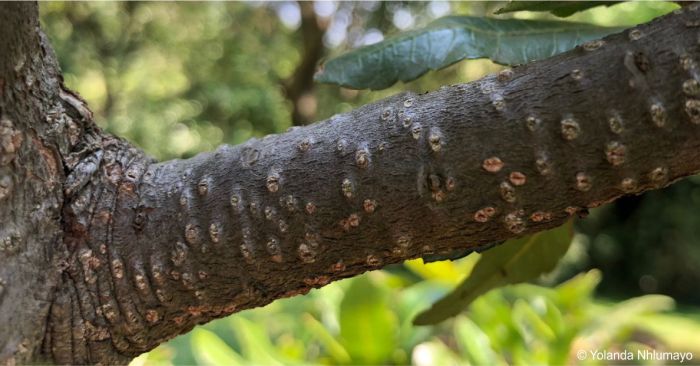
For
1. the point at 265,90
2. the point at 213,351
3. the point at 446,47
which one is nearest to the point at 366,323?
the point at 213,351

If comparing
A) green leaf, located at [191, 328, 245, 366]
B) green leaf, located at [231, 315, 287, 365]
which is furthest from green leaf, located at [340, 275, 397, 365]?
green leaf, located at [191, 328, 245, 366]

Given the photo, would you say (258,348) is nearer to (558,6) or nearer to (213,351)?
(213,351)

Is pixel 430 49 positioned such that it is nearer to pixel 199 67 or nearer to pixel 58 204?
pixel 58 204

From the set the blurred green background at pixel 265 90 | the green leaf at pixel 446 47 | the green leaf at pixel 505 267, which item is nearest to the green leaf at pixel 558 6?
the green leaf at pixel 446 47

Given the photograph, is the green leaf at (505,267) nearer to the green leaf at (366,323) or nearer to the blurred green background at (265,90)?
the green leaf at (366,323)

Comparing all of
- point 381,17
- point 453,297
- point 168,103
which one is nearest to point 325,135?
point 453,297
